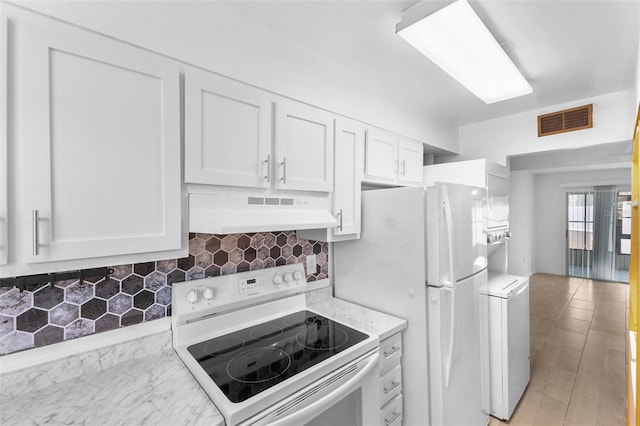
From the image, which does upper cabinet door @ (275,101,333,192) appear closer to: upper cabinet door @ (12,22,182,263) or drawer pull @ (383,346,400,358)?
upper cabinet door @ (12,22,182,263)

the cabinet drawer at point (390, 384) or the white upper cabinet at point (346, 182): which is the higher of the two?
the white upper cabinet at point (346, 182)

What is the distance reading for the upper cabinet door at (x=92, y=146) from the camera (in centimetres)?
89

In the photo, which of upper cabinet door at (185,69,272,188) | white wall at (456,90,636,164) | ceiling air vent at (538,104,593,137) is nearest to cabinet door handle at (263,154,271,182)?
upper cabinet door at (185,69,272,188)

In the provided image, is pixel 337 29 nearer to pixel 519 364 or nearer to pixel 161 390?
pixel 161 390

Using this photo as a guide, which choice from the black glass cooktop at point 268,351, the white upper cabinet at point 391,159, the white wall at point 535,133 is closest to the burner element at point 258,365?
the black glass cooktop at point 268,351

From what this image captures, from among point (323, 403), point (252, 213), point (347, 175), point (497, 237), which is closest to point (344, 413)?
point (323, 403)

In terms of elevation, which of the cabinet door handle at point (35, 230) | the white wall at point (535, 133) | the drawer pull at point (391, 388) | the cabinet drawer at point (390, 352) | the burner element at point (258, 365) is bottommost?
the drawer pull at point (391, 388)

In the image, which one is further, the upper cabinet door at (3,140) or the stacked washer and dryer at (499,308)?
the stacked washer and dryer at (499,308)

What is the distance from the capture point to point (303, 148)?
1.63m

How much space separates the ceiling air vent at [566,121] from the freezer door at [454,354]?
1.67 meters

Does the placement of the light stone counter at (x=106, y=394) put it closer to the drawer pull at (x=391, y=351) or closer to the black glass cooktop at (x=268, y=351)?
the black glass cooktop at (x=268, y=351)

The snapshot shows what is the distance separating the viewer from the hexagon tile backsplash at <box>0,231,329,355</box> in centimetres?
110

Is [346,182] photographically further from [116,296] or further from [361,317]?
[116,296]

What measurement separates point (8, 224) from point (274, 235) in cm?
124
